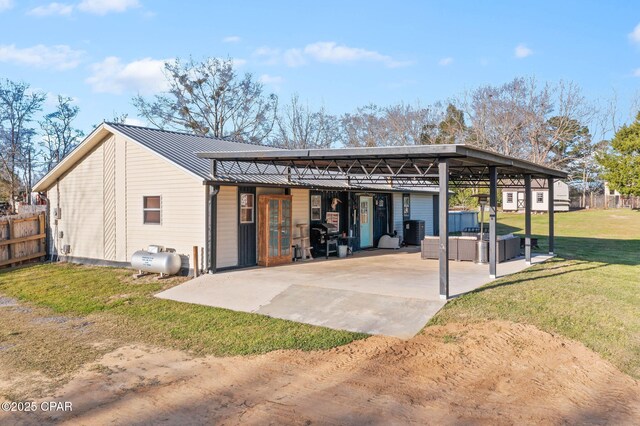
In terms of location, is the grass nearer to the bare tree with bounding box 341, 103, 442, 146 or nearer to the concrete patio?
the concrete patio

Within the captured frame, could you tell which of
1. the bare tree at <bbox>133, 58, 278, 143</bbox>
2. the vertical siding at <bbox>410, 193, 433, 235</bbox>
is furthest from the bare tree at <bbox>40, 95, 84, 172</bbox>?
the vertical siding at <bbox>410, 193, 433, 235</bbox>

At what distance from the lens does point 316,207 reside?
13.9 metres

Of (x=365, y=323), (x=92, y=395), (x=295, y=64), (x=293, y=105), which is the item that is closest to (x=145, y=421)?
(x=92, y=395)

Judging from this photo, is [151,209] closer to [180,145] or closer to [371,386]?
[180,145]

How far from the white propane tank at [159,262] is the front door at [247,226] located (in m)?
1.58

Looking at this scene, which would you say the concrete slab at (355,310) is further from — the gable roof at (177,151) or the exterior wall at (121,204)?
the gable roof at (177,151)

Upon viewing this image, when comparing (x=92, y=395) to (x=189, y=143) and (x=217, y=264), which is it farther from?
(x=189, y=143)

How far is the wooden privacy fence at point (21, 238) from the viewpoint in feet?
41.4

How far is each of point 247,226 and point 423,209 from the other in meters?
11.1

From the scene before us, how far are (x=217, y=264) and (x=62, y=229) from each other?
6.66 meters

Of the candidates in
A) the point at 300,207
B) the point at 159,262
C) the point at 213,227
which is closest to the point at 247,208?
the point at 213,227

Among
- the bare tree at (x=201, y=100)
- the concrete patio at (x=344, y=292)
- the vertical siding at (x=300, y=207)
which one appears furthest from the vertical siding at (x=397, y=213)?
the bare tree at (x=201, y=100)

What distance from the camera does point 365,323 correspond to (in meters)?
6.77

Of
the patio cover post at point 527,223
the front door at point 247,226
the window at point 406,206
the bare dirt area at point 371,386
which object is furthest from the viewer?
the window at point 406,206
